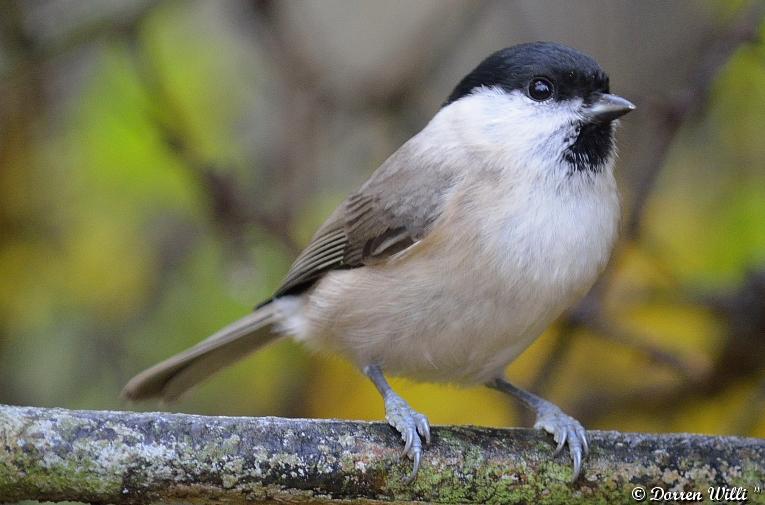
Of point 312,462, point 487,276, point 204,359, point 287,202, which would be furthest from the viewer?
point 287,202

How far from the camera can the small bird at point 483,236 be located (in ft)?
7.74

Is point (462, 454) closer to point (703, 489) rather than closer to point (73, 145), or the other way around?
point (703, 489)

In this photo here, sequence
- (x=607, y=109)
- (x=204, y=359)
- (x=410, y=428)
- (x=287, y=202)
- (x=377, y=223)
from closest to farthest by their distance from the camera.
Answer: (x=410, y=428), (x=607, y=109), (x=377, y=223), (x=204, y=359), (x=287, y=202)

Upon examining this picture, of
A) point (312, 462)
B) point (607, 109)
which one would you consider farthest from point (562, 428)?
point (607, 109)

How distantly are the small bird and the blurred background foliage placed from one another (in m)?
0.65

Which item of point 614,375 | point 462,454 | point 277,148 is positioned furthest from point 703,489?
point 277,148

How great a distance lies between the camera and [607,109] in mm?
2465

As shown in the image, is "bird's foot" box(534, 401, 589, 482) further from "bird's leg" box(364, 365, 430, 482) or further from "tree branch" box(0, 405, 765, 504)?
"bird's leg" box(364, 365, 430, 482)

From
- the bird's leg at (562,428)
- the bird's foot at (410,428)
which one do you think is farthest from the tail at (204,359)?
the bird's leg at (562,428)

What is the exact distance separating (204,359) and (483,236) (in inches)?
43.5

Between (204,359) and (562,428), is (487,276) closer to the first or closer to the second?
(562,428)

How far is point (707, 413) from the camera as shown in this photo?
3.30m

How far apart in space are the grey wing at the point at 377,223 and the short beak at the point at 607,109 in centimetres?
40

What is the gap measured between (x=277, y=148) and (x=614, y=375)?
1622mm
